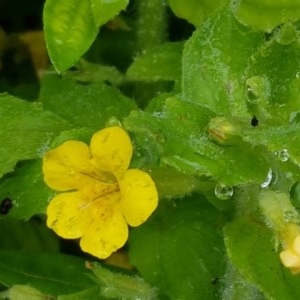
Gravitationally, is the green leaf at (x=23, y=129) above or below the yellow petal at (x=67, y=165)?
below

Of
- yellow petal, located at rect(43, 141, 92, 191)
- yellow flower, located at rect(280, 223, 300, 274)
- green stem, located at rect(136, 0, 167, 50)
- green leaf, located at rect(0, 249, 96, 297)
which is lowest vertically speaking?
green leaf, located at rect(0, 249, 96, 297)

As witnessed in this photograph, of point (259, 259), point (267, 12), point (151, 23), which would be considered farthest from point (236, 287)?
point (151, 23)

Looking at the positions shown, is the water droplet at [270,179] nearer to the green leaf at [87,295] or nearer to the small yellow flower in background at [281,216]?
the small yellow flower in background at [281,216]

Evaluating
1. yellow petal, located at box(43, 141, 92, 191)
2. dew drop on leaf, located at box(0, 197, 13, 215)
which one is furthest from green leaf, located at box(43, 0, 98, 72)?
dew drop on leaf, located at box(0, 197, 13, 215)

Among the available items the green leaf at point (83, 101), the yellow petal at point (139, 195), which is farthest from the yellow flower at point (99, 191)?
the green leaf at point (83, 101)

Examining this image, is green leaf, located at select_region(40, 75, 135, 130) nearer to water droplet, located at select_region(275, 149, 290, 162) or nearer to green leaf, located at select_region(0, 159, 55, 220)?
green leaf, located at select_region(0, 159, 55, 220)

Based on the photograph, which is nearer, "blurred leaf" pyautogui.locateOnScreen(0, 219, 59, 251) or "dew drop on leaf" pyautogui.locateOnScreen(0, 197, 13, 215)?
"dew drop on leaf" pyautogui.locateOnScreen(0, 197, 13, 215)

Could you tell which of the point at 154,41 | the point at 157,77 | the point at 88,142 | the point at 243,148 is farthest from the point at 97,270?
the point at 154,41

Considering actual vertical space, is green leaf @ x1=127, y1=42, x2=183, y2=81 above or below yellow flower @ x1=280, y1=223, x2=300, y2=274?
below
